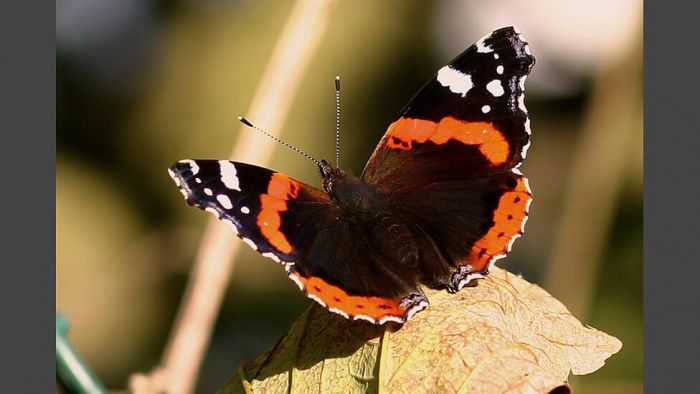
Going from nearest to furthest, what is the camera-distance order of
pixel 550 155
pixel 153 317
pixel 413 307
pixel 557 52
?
pixel 413 307 → pixel 153 317 → pixel 550 155 → pixel 557 52

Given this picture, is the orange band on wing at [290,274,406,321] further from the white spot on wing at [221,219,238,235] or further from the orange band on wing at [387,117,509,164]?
the orange band on wing at [387,117,509,164]

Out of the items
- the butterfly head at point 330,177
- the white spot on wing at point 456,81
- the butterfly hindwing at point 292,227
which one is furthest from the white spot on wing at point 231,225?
the white spot on wing at point 456,81

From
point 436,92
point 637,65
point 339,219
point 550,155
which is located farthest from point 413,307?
point 637,65

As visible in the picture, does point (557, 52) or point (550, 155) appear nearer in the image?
point (550, 155)

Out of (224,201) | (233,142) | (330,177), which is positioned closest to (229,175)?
(224,201)

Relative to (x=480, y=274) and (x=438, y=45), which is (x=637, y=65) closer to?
(x=438, y=45)
